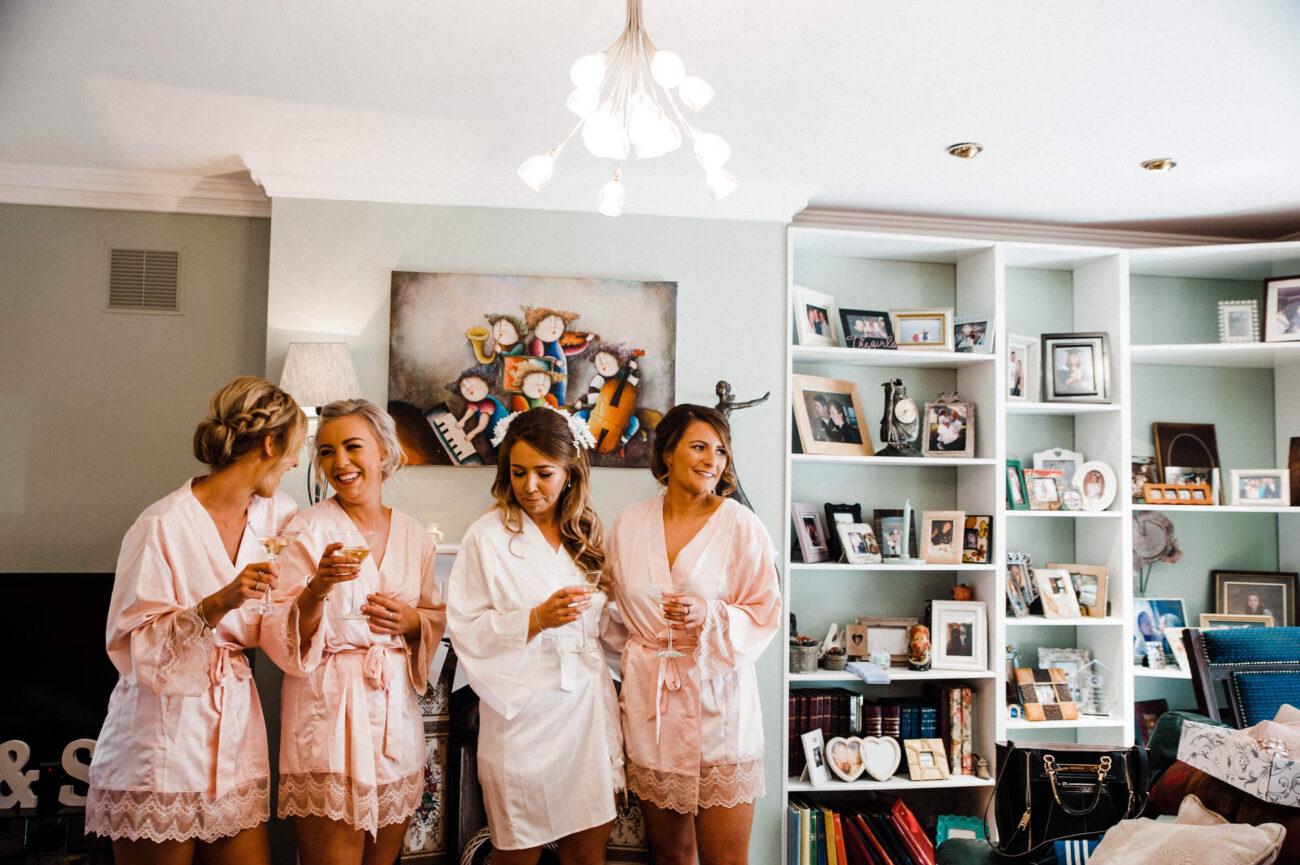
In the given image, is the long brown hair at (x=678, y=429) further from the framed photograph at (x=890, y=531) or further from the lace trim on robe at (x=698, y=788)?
the framed photograph at (x=890, y=531)

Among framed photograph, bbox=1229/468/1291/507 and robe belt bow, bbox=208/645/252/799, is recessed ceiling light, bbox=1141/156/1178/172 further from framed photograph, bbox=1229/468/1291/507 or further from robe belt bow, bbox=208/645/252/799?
robe belt bow, bbox=208/645/252/799

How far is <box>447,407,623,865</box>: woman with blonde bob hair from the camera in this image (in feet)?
7.08

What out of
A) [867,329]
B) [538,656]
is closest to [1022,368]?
[867,329]

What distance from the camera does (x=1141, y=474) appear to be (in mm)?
3850

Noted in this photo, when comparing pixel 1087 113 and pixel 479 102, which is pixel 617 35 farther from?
pixel 1087 113

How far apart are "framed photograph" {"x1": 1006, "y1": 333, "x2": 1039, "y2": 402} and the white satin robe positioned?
226 centimetres

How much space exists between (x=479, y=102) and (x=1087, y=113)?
1.91 meters

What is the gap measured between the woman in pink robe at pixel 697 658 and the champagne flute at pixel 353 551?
2.28 ft

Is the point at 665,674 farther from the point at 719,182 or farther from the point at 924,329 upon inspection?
the point at 924,329

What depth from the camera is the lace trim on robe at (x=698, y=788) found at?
7.52ft

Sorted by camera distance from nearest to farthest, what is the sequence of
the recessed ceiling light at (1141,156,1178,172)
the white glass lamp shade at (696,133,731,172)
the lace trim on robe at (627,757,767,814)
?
1. the white glass lamp shade at (696,133,731,172)
2. the lace trim on robe at (627,757,767,814)
3. the recessed ceiling light at (1141,156,1178,172)

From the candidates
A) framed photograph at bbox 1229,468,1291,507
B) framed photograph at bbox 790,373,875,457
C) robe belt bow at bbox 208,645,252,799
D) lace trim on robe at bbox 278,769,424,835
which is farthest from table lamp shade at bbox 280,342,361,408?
framed photograph at bbox 1229,468,1291,507

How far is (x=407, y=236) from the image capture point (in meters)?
3.22

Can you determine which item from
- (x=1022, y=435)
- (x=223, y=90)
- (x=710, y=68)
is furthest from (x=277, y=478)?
(x=1022, y=435)
